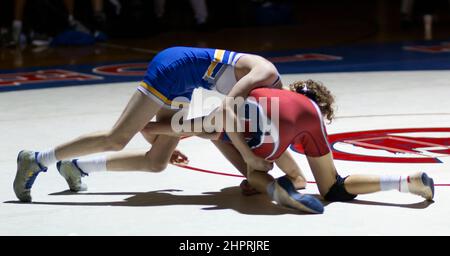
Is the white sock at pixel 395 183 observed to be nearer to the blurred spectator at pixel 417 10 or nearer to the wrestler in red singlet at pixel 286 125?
the wrestler in red singlet at pixel 286 125

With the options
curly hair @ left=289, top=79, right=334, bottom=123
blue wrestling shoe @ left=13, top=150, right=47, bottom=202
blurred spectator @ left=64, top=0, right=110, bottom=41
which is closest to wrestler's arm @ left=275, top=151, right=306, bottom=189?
curly hair @ left=289, top=79, right=334, bottom=123

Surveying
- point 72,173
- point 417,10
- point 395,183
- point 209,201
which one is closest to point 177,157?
point 209,201

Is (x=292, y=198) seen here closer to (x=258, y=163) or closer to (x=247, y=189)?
(x=258, y=163)

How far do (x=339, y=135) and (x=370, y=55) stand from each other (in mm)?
4798

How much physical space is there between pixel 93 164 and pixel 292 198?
46.8 inches

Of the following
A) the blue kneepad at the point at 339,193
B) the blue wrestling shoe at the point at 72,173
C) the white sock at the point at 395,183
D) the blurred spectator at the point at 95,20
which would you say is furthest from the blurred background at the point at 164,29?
the white sock at the point at 395,183

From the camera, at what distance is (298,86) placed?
15.9ft

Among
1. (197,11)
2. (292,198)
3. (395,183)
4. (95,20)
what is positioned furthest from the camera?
(197,11)

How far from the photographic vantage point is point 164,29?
13.8m

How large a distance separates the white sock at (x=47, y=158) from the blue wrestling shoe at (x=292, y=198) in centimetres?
117

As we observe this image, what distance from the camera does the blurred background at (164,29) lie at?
1213 centimetres

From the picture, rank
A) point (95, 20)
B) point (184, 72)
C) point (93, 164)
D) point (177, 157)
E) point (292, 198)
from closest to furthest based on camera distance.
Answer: point (292, 198) → point (184, 72) → point (93, 164) → point (177, 157) → point (95, 20)

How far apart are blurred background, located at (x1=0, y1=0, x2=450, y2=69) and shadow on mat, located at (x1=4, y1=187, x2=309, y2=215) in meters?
6.03
